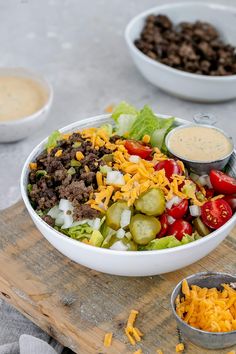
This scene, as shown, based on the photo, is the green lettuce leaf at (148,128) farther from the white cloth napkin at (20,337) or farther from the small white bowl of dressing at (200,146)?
the white cloth napkin at (20,337)

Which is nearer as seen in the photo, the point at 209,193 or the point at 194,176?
the point at 209,193

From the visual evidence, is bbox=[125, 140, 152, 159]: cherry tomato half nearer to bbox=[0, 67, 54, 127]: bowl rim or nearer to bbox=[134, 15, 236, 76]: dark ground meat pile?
bbox=[0, 67, 54, 127]: bowl rim

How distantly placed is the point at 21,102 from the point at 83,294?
161 centimetres

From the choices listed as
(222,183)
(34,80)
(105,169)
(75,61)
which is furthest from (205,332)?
(75,61)

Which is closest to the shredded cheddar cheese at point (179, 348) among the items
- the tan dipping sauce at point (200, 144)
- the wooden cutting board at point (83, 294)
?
the wooden cutting board at point (83, 294)

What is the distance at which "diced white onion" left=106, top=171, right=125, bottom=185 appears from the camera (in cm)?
269

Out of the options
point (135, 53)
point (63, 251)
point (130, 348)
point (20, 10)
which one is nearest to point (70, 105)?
point (135, 53)

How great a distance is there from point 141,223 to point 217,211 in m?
0.31

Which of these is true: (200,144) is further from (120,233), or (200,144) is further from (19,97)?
(19,97)

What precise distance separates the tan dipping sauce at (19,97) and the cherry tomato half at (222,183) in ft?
4.75

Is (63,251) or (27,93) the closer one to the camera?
(63,251)

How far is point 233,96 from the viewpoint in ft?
13.6

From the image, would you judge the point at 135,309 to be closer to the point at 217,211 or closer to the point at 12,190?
the point at 217,211

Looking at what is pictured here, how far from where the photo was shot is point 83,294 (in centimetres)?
270
